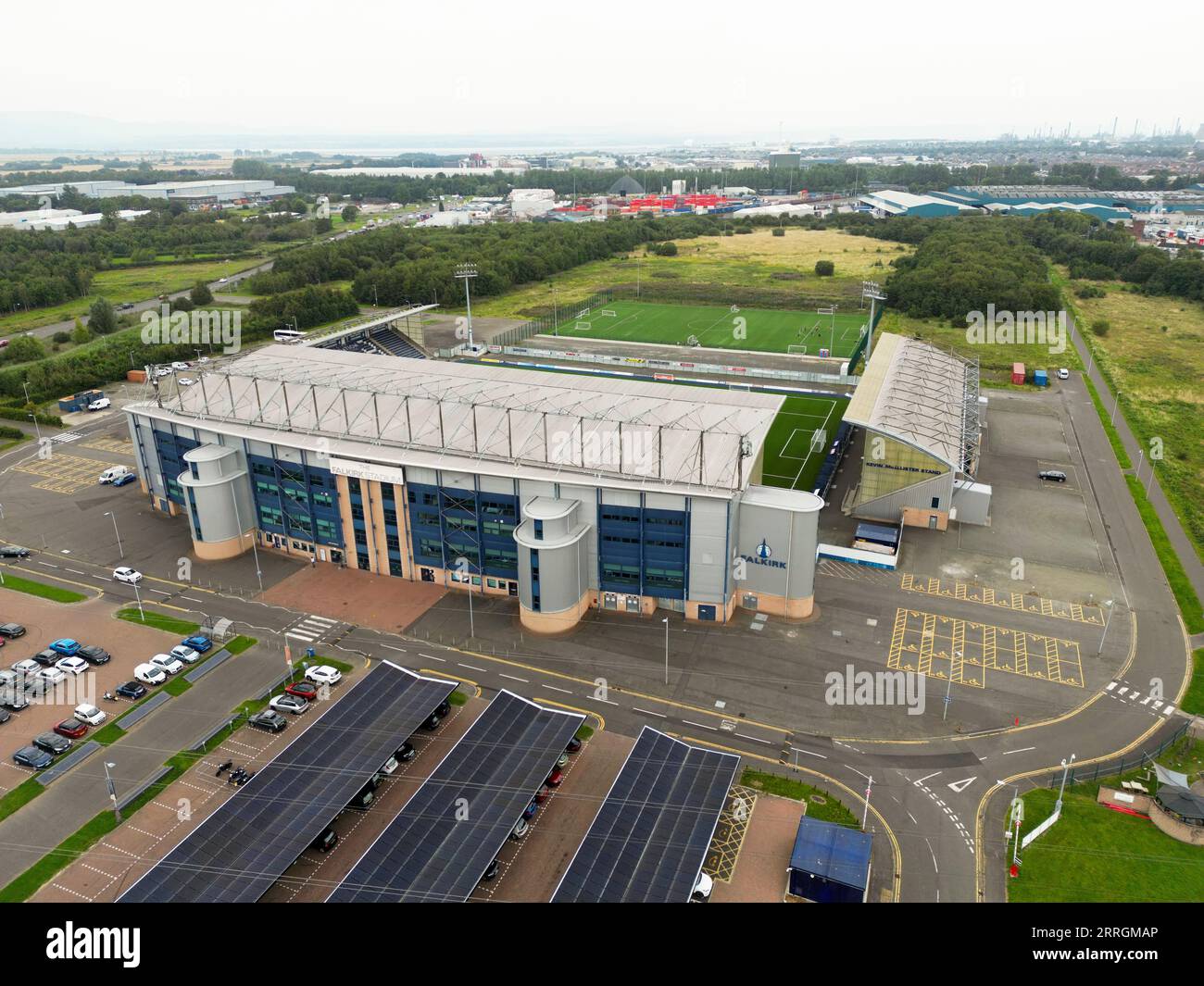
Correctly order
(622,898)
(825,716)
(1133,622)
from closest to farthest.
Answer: (622,898)
(825,716)
(1133,622)

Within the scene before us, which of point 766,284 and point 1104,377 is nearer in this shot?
point 1104,377

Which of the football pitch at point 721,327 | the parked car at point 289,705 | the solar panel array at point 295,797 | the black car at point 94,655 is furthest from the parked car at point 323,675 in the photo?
the football pitch at point 721,327

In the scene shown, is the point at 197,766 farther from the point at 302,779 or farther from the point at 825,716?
the point at 825,716

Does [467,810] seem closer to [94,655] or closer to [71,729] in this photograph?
[71,729]

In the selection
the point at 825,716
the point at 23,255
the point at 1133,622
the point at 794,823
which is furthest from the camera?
the point at 23,255

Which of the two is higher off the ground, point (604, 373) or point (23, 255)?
point (23, 255)

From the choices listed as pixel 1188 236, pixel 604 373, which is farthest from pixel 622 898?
pixel 1188 236

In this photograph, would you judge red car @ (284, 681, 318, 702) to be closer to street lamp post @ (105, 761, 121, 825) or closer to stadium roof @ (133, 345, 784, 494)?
street lamp post @ (105, 761, 121, 825)
